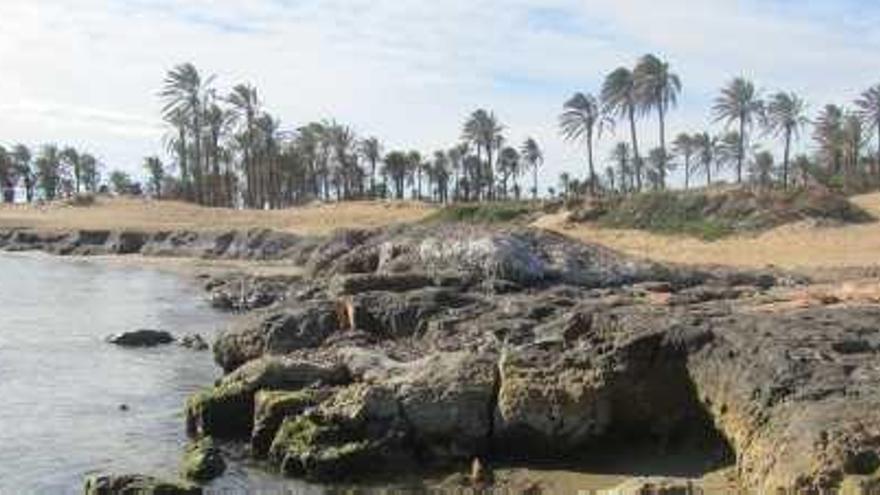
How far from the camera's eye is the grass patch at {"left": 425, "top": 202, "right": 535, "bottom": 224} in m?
76.3

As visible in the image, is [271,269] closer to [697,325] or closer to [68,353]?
[68,353]

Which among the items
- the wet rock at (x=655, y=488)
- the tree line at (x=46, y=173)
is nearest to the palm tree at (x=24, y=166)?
the tree line at (x=46, y=173)

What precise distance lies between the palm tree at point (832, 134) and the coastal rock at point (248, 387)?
10164 centimetres

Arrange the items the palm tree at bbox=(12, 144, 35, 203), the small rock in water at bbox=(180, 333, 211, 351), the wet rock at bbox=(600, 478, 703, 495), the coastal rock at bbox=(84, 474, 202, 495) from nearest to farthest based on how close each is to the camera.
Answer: the wet rock at bbox=(600, 478, 703, 495)
the coastal rock at bbox=(84, 474, 202, 495)
the small rock in water at bbox=(180, 333, 211, 351)
the palm tree at bbox=(12, 144, 35, 203)

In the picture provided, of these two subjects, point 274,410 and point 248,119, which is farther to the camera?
point 248,119

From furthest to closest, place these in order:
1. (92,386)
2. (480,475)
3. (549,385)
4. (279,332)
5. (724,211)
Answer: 1. (724,211)
2. (92,386)
3. (279,332)
4. (549,385)
5. (480,475)

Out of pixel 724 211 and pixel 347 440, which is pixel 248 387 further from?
pixel 724 211

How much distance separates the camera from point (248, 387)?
21.6 m

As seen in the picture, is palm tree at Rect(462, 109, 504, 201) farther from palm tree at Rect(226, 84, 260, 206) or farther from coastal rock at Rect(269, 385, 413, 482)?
coastal rock at Rect(269, 385, 413, 482)

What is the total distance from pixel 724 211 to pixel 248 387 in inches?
1715

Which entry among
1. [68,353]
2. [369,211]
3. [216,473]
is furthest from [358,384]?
[369,211]

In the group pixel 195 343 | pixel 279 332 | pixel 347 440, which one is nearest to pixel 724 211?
pixel 195 343

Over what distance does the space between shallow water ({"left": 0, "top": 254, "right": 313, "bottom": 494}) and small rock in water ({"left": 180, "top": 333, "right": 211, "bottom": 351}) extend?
40 cm

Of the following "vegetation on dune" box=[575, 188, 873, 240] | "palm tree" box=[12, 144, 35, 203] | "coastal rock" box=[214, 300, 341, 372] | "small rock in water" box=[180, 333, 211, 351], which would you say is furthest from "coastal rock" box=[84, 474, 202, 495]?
"palm tree" box=[12, 144, 35, 203]
